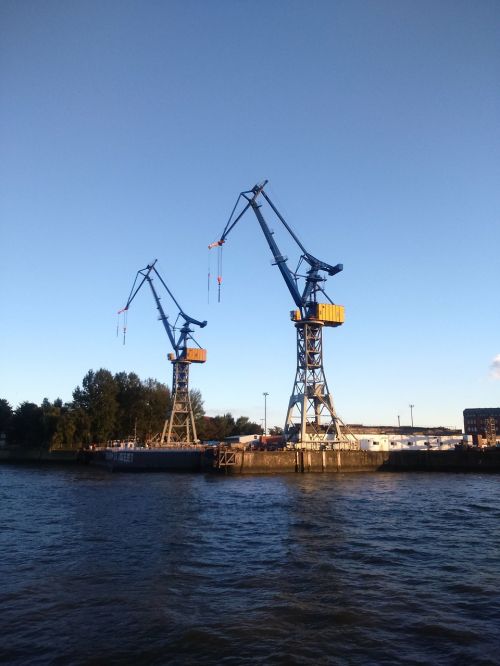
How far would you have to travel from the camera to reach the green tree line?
300 ft

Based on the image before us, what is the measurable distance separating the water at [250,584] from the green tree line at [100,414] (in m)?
58.8

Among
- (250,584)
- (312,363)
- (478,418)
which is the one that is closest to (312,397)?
(312,363)

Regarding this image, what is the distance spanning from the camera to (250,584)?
16.7m

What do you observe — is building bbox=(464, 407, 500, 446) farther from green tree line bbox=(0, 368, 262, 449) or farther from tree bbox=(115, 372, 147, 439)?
tree bbox=(115, 372, 147, 439)

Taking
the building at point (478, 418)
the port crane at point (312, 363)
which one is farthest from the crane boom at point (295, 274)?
the building at point (478, 418)

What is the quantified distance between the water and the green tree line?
5878cm

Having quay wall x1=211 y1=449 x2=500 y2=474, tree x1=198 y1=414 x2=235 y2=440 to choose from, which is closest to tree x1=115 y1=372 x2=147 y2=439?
tree x1=198 y1=414 x2=235 y2=440

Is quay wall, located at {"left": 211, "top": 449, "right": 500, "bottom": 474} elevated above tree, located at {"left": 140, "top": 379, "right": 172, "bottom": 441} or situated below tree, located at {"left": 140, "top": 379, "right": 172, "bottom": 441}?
below

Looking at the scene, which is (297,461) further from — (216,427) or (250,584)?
(216,427)

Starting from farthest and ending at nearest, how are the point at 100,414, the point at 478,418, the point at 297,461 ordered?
the point at 478,418 → the point at 100,414 → the point at 297,461

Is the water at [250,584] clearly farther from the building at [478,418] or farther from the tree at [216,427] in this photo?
the building at [478,418]

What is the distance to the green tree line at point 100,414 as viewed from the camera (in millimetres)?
91500

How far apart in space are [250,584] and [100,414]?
263 ft

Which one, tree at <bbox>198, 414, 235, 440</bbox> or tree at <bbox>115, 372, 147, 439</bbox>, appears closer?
tree at <bbox>115, 372, 147, 439</bbox>
